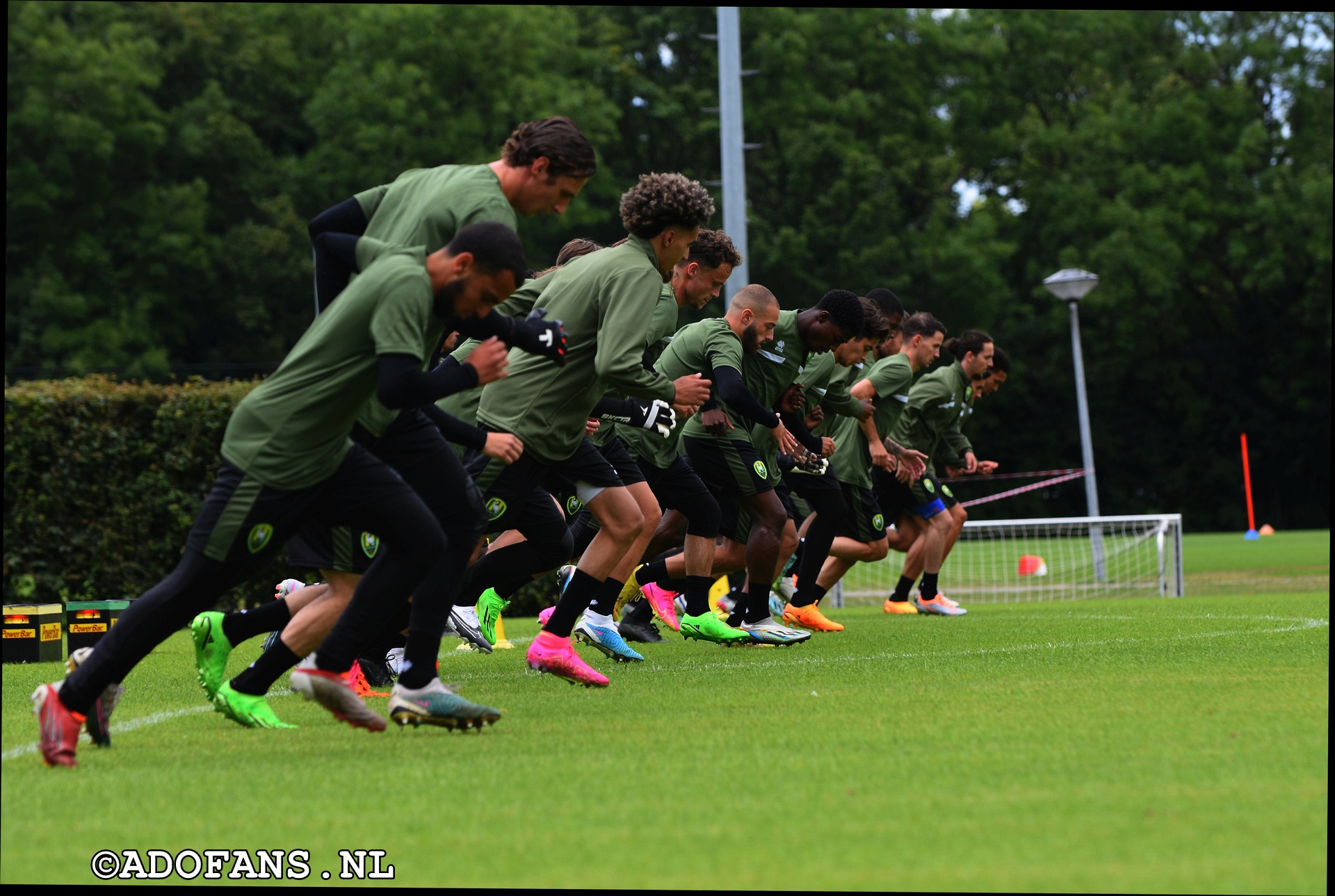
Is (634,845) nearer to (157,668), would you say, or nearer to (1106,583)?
(157,668)

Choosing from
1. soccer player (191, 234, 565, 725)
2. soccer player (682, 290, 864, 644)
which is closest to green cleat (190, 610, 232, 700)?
soccer player (191, 234, 565, 725)

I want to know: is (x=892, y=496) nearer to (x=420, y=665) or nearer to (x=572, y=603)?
(x=572, y=603)

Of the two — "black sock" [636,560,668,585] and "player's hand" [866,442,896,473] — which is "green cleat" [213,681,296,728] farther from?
"player's hand" [866,442,896,473]

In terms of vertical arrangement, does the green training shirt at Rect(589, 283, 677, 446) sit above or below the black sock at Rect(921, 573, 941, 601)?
above

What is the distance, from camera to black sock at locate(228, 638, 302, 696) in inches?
209

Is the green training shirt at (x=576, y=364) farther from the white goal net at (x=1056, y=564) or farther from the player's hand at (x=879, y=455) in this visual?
the white goal net at (x=1056, y=564)

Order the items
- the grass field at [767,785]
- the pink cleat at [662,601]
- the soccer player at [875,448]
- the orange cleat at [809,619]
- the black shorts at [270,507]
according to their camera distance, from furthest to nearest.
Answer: the soccer player at [875,448], the orange cleat at [809,619], the pink cleat at [662,601], the black shorts at [270,507], the grass field at [767,785]

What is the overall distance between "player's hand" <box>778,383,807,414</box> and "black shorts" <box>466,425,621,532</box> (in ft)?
6.55

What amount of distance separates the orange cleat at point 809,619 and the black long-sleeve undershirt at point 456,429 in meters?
4.95

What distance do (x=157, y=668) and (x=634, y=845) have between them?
540 centimetres

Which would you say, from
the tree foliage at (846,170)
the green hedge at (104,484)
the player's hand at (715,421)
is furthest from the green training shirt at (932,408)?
the tree foliage at (846,170)

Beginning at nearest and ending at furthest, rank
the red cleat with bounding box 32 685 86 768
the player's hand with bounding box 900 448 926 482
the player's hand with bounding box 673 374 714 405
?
1. the red cleat with bounding box 32 685 86 768
2. the player's hand with bounding box 673 374 714 405
3. the player's hand with bounding box 900 448 926 482

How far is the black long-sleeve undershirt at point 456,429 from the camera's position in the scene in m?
5.75

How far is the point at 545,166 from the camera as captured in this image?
5773mm
